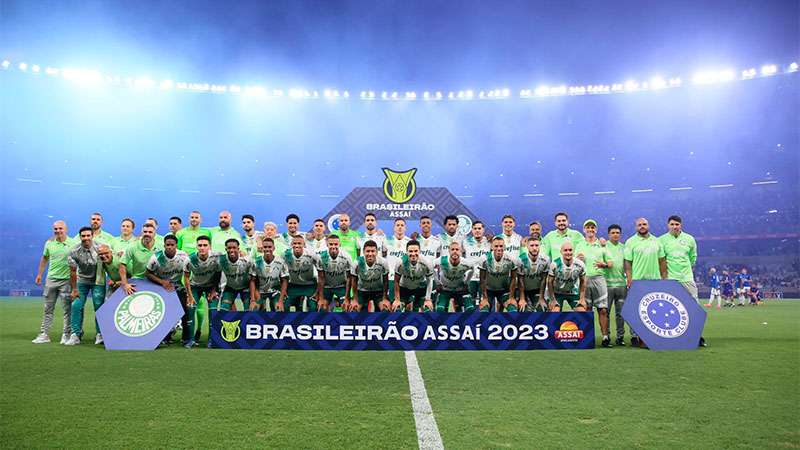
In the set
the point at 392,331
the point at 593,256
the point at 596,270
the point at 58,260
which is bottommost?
the point at 392,331

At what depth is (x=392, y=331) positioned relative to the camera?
296 inches

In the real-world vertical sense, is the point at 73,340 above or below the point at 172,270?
below

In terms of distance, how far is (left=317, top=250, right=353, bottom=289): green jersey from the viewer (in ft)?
28.0

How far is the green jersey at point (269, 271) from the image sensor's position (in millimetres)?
8445

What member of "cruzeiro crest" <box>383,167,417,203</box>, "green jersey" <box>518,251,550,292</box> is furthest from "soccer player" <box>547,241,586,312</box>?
"cruzeiro crest" <box>383,167,417,203</box>

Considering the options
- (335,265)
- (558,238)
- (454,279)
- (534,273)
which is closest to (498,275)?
(534,273)

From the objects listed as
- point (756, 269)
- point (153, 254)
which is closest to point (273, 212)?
point (756, 269)

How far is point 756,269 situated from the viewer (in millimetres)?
37250

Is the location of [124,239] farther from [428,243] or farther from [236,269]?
[428,243]

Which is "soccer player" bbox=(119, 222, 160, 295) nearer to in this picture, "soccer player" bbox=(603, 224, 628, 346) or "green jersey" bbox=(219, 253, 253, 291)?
"green jersey" bbox=(219, 253, 253, 291)

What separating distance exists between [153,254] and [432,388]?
5.26 meters

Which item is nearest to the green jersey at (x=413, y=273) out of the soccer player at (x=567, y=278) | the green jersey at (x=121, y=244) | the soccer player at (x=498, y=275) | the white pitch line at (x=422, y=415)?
the soccer player at (x=498, y=275)

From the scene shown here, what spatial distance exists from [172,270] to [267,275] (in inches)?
55.9

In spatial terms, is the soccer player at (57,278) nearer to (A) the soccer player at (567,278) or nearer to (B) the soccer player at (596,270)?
(A) the soccer player at (567,278)
